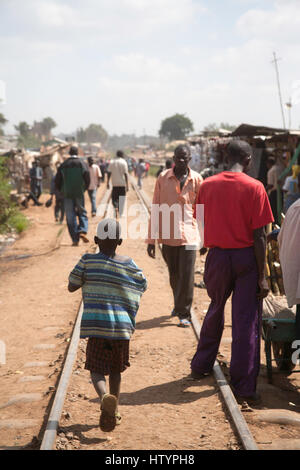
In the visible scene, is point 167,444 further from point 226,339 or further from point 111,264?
point 226,339

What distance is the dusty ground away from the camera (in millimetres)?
4488

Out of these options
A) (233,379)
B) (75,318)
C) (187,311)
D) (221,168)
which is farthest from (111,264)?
(221,168)

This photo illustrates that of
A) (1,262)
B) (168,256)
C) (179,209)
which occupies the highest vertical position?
(179,209)

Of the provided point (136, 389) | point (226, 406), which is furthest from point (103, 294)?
point (136, 389)

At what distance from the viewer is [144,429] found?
15.2 ft

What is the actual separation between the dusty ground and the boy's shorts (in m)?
0.50

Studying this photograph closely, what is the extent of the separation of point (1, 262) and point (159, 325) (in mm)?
6873

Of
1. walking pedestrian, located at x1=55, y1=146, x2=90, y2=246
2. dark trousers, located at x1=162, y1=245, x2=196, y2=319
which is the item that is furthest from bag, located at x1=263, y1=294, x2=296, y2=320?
walking pedestrian, located at x1=55, y1=146, x2=90, y2=246

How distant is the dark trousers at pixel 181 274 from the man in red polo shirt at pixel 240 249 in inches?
66.9

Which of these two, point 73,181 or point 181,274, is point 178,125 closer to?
point 73,181

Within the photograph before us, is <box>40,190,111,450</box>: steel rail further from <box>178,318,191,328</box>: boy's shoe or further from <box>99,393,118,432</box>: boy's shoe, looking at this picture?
<box>178,318,191,328</box>: boy's shoe

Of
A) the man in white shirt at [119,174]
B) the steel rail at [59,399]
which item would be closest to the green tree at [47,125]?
the man in white shirt at [119,174]

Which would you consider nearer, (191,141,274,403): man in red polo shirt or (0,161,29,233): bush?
(191,141,274,403): man in red polo shirt

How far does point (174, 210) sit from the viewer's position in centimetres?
690
